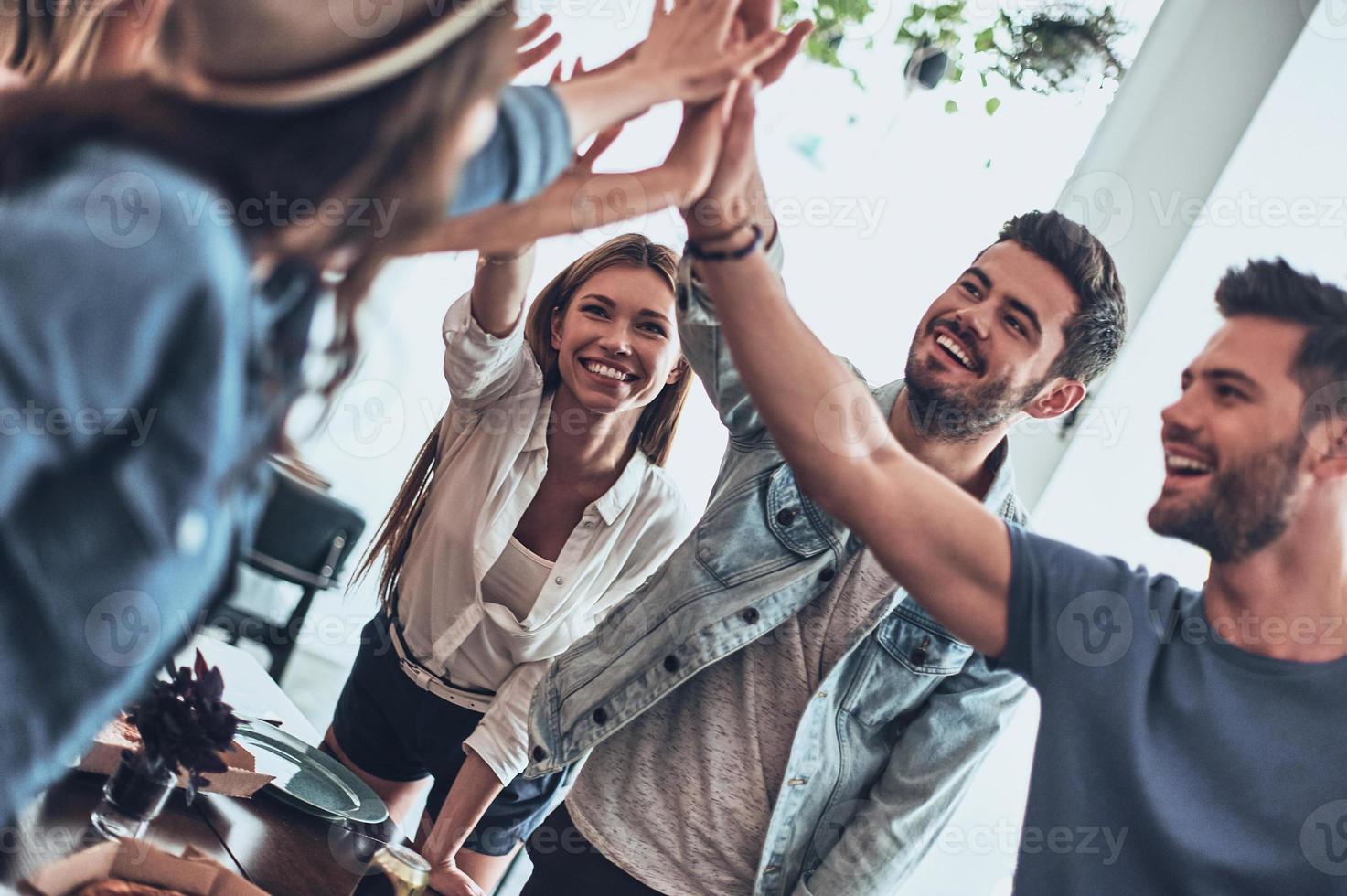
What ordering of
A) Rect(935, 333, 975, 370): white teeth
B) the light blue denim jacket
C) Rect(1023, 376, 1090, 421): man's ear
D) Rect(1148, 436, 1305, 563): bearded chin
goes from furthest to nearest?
Rect(1023, 376, 1090, 421): man's ear → Rect(935, 333, 975, 370): white teeth → the light blue denim jacket → Rect(1148, 436, 1305, 563): bearded chin

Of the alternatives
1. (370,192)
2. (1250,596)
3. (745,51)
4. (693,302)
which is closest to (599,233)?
(693,302)

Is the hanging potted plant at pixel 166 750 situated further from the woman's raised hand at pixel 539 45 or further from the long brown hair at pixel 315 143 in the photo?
the woman's raised hand at pixel 539 45

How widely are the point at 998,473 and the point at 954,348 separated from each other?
196 millimetres

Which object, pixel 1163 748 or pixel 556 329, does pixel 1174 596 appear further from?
pixel 556 329

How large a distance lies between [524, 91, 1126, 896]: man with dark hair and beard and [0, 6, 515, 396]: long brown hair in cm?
75

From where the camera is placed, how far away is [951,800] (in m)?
1.56

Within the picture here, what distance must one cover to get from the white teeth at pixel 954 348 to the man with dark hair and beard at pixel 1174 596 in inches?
15.9

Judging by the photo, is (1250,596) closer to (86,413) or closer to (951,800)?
(951,800)

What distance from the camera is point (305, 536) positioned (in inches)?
116

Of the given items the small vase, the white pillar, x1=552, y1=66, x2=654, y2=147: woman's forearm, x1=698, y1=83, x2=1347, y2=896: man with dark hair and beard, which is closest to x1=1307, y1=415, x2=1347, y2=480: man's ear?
x1=698, y1=83, x2=1347, y2=896: man with dark hair and beard

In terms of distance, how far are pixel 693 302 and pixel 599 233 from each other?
105 cm

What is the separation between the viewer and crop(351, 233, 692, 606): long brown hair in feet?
6.39

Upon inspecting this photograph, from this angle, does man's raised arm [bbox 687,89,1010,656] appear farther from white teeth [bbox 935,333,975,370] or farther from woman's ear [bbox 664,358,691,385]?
woman's ear [bbox 664,358,691,385]

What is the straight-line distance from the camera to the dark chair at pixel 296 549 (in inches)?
114
